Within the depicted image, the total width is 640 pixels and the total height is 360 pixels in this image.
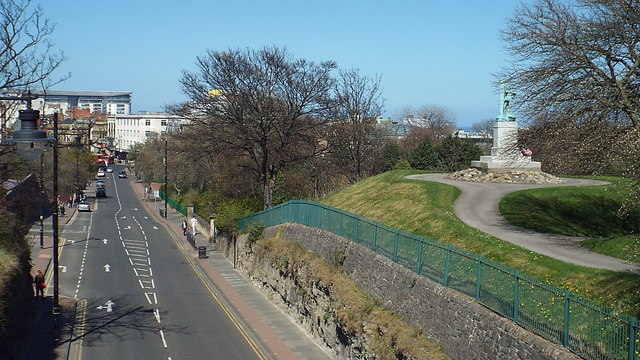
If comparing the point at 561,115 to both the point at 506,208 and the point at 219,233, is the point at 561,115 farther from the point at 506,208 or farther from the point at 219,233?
the point at 219,233

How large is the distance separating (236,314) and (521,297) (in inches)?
650

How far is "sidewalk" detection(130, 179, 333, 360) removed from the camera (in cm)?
2331

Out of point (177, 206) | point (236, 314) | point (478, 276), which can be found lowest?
point (236, 314)

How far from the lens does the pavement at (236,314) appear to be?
893 inches

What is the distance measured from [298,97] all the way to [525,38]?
22844 millimetres

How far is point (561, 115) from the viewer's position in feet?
70.3

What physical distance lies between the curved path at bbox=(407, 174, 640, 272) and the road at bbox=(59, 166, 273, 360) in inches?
338

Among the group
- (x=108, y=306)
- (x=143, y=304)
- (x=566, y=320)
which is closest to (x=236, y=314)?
(x=143, y=304)

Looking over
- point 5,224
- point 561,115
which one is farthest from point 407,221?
point 5,224

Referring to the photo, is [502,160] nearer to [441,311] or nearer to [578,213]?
[578,213]

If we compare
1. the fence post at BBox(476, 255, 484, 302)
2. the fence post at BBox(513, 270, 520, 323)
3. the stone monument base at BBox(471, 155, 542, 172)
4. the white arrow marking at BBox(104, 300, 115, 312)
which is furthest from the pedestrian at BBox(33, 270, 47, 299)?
the fence post at BBox(513, 270, 520, 323)

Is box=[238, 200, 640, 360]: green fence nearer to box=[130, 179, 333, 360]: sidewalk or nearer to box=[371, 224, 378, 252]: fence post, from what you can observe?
box=[371, 224, 378, 252]: fence post

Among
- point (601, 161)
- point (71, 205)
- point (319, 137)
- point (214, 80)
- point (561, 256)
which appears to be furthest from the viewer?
point (71, 205)

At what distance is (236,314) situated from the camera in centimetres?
2834
